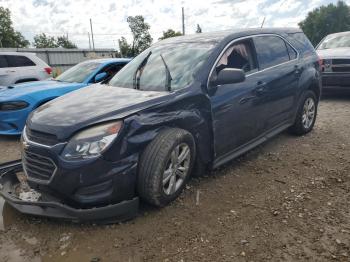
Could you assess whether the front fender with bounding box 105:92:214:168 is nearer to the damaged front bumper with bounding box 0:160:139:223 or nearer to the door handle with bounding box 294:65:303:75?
the damaged front bumper with bounding box 0:160:139:223

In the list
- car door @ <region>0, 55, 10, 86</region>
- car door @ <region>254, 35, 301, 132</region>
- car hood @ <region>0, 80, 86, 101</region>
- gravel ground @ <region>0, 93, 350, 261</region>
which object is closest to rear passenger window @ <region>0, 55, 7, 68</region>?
car door @ <region>0, 55, 10, 86</region>

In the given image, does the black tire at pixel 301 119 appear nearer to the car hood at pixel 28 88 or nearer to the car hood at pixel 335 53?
the car hood at pixel 335 53

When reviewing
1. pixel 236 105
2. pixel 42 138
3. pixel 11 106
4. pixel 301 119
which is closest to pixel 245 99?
pixel 236 105

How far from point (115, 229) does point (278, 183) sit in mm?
1922

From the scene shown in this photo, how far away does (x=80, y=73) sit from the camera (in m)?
7.28

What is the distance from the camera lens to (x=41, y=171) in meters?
3.05

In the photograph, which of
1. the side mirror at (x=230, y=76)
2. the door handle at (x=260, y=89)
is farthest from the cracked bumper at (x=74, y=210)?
the door handle at (x=260, y=89)

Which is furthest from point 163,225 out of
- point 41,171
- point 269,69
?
point 269,69

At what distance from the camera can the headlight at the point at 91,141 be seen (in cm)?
288

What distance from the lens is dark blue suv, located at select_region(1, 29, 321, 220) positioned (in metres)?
2.92

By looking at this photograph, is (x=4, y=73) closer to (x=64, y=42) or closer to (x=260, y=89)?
(x=260, y=89)

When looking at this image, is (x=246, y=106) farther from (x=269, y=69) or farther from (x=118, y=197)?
(x=118, y=197)

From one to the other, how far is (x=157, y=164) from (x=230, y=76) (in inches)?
50.9

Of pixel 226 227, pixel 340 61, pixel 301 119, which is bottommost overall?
pixel 226 227
